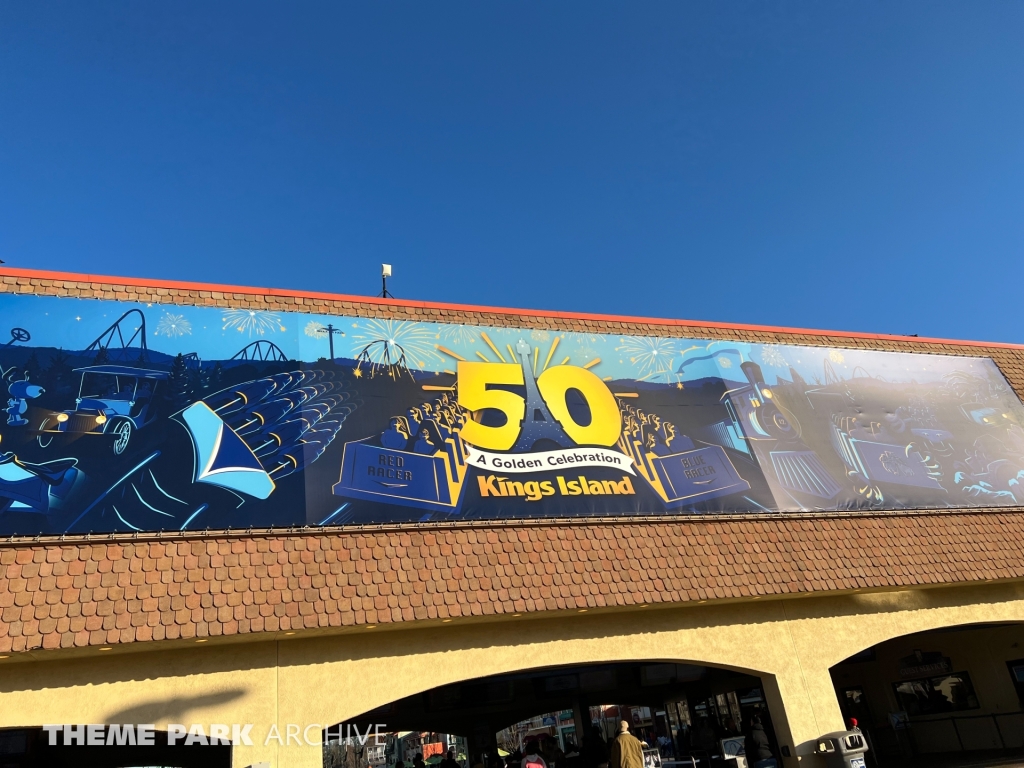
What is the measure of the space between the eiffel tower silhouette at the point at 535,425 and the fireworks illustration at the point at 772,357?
19.3ft

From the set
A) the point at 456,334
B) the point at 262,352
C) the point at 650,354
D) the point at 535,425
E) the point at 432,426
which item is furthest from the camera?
the point at 650,354

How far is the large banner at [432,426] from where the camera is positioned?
1036 centimetres

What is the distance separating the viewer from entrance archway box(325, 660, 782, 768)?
43.6 feet

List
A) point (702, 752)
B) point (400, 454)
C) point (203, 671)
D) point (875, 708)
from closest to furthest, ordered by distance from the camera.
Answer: point (203, 671), point (400, 454), point (702, 752), point (875, 708)

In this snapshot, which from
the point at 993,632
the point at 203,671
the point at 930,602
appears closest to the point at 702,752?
the point at 930,602

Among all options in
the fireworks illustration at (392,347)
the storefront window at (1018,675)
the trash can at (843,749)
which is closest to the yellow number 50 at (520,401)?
the fireworks illustration at (392,347)

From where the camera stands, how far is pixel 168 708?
29.0ft

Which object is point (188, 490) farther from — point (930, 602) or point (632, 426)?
point (930, 602)

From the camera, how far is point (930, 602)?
13.1 metres

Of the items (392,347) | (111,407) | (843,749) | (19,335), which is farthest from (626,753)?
(19,335)

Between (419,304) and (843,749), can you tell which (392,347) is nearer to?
(419,304)

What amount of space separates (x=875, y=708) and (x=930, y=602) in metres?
7.59

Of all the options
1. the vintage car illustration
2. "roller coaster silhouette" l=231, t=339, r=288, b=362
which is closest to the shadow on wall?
the vintage car illustration

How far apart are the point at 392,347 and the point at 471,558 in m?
4.49
